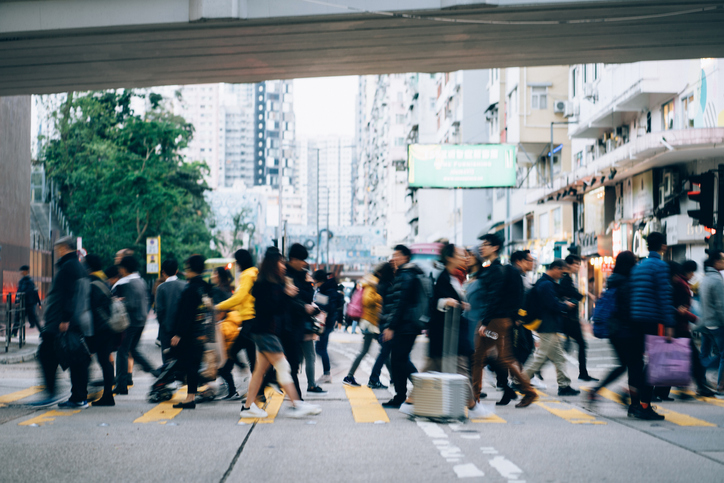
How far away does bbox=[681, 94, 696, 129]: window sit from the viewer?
2385 cm

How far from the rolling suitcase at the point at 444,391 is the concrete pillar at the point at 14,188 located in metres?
21.1

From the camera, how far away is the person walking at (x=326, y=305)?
12.7m

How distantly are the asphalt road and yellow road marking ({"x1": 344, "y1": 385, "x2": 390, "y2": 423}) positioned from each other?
0.07 feet

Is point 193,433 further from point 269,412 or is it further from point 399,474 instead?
point 399,474

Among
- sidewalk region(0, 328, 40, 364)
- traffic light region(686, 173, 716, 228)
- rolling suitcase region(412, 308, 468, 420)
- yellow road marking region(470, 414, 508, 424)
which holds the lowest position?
sidewalk region(0, 328, 40, 364)

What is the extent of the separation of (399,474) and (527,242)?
38.7 meters

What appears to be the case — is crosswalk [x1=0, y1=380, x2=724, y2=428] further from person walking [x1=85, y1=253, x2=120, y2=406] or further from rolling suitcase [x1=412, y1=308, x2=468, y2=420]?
person walking [x1=85, y1=253, x2=120, y2=406]

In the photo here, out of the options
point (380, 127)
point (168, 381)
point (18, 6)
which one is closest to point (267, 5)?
point (18, 6)

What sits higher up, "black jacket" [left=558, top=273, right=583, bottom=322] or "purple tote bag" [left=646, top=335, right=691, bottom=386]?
"black jacket" [left=558, top=273, right=583, bottom=322]

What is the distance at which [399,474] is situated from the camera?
234 inches

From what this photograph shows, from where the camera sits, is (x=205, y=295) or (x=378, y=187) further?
(x=378, y=187)

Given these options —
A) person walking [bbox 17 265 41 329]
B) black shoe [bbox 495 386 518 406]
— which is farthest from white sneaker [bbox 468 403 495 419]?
person walking [bbox 17 265 41 329]

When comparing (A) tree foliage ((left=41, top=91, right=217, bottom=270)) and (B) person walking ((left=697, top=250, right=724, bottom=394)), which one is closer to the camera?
(B) person walking ((left=697, top=250, right=724, bottom=394))

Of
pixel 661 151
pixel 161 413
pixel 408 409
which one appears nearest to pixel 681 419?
pixel 408 409
